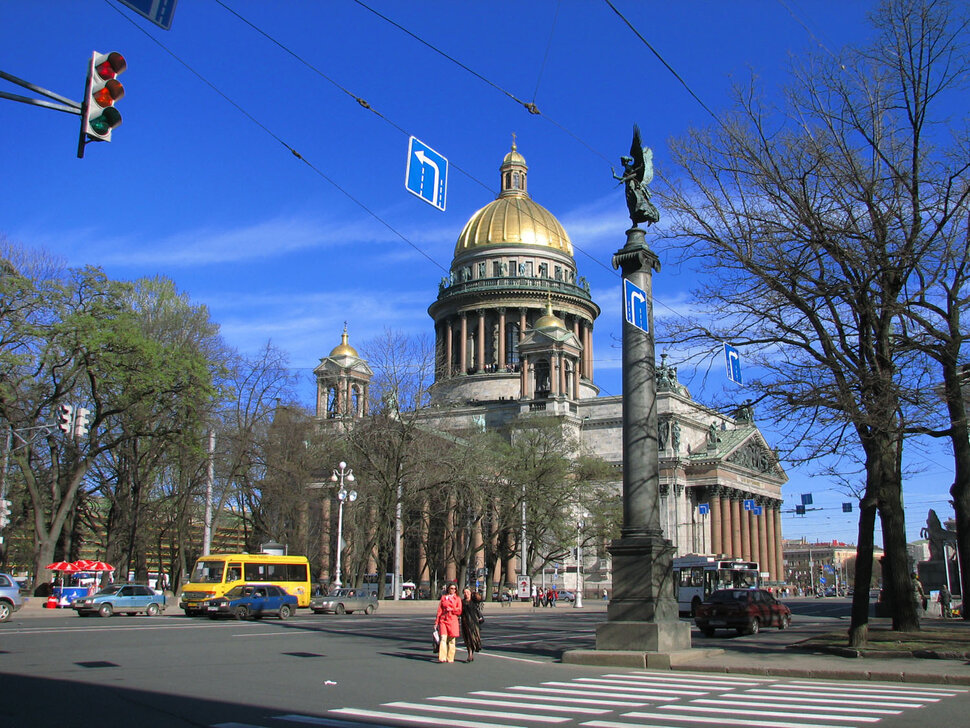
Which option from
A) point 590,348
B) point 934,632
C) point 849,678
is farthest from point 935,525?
point 590,348

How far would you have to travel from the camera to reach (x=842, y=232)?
21.0m

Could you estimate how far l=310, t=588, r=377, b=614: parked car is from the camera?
42.5 metres

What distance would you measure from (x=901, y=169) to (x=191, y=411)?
33624 millimetres

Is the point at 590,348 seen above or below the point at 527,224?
below

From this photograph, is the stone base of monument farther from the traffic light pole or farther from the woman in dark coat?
the traffic light pole

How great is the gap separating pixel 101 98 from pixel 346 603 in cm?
3537

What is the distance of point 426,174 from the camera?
16.8m

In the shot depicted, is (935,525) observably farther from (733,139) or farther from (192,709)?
(192,709)

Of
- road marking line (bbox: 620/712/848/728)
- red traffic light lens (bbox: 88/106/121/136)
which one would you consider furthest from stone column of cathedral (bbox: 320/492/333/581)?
red traffic light lens (bbox: 88/106/121/136)

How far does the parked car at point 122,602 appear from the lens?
1405 inches

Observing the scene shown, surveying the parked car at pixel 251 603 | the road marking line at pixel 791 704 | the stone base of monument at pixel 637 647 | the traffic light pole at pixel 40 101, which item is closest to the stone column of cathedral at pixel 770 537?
the parked car at pixel 251 603

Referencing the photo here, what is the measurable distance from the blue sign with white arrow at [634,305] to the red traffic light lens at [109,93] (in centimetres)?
1169

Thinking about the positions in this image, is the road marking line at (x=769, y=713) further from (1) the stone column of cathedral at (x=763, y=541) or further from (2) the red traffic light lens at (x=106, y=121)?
(1) the stone column of cathedral at (x=763, y=541)

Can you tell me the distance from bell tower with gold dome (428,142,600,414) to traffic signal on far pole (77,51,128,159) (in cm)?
8299
